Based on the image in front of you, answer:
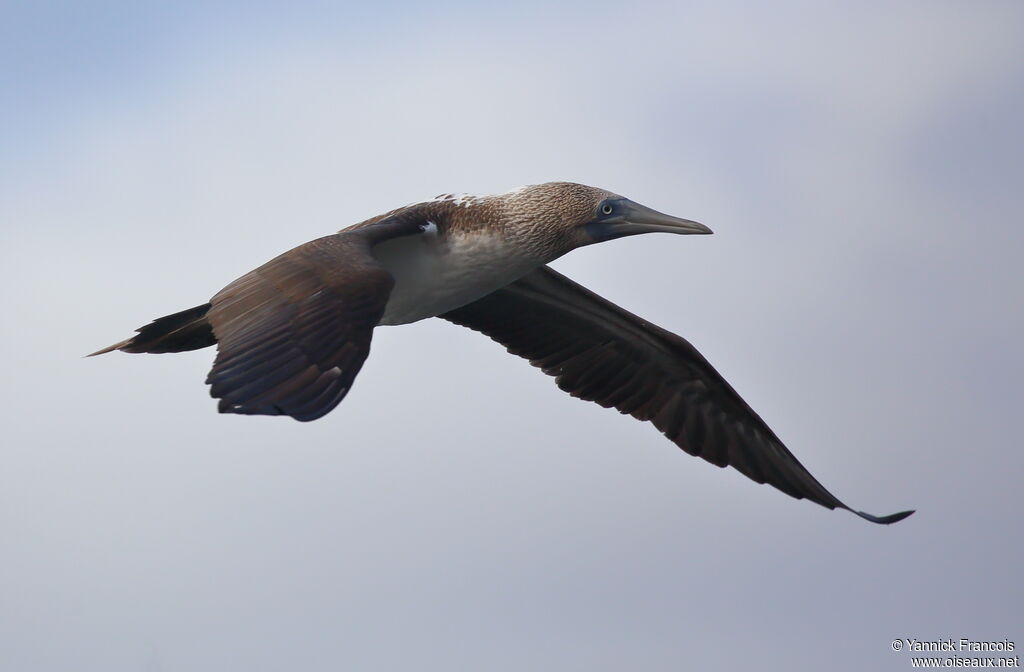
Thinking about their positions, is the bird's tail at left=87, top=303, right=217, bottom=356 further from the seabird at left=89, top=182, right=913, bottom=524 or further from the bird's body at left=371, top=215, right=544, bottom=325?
the bird's body at left=371, top=215, right=544, bottom=325

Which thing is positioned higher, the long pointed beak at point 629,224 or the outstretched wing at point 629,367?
the long pointed beak at point 629,224

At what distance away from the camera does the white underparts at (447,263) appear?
12.2 m

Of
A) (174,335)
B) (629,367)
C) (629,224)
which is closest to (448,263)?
(629,224)

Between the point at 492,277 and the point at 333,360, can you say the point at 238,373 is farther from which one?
the point at 492,277

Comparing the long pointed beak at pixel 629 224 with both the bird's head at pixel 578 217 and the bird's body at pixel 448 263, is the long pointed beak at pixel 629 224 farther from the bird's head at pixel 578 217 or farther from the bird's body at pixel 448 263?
the bird's body at pixel 448 263

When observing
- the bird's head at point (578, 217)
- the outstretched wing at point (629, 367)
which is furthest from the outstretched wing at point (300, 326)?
the outstretched wing at point (629, 367)

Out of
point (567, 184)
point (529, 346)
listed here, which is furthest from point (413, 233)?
point (529, 346)

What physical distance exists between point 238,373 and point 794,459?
6841 millimetres

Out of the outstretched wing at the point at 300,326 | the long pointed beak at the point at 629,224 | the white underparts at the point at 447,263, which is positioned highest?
the long pointed beak at the point at 629,224

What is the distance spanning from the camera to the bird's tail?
40.4 ft

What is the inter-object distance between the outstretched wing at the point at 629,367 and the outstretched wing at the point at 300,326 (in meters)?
3.60

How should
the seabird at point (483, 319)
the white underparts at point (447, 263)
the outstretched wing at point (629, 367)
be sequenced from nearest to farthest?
the seabird at point (483, 319)
the white underparts at point (447, 263)
the outstretched wing at point (629, 367)

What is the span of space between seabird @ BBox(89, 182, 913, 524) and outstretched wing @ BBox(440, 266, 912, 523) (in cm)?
1

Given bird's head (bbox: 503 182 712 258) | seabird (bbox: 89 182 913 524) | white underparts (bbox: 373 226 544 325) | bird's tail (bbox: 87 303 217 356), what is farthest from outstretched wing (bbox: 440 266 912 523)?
bird's tail (bbox: 87 303 217 356)
